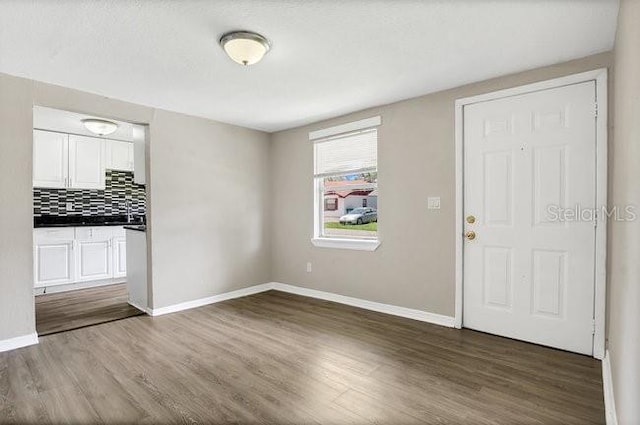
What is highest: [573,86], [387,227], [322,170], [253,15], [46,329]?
[253,15]

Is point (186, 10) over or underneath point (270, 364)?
over

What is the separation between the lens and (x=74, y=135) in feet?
17.0

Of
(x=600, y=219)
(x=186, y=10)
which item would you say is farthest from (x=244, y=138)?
(x=600, y=219)

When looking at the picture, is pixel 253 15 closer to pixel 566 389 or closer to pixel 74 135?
pixel 566 389

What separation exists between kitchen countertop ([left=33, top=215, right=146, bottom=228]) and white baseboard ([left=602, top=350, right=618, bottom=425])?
495 centimetres

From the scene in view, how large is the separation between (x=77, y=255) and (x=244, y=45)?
4.56m

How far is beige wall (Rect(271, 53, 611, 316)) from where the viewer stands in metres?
3.26

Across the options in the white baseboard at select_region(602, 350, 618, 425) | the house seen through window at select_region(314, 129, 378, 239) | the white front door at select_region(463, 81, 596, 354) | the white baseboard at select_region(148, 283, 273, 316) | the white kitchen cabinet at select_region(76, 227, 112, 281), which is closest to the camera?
the white baseboard at select_region(602, 350, 618, 425)

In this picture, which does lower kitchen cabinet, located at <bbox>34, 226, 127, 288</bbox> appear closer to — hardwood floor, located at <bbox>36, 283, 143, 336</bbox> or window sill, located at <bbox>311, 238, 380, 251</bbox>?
hardwood floor, located at <bbox>36, 283, 143, 336</bbox>

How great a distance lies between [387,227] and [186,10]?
2749 mm

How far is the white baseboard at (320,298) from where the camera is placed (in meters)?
3.40

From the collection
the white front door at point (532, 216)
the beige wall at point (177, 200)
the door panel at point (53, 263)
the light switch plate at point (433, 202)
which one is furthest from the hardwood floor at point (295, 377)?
Result: the door panel at point (53, 263)

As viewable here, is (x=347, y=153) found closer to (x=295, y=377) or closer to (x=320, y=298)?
(x=320, y=298)

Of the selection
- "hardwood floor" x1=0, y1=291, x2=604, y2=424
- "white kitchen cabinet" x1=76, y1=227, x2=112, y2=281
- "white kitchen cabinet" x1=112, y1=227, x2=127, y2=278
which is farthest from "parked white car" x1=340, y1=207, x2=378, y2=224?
"white kitchen cabinet" x1=76, y1=227, x2=112, y2=281
